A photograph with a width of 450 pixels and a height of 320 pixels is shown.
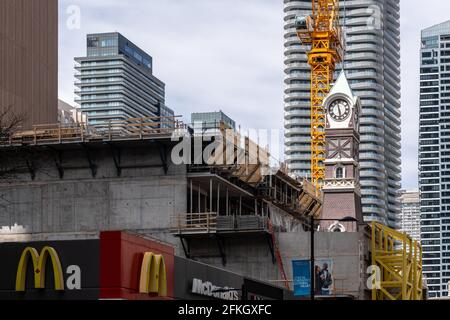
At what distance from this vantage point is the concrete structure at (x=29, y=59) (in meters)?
90.9

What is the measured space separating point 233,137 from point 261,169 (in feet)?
21.6

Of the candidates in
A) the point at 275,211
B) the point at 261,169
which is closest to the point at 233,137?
the point at 261,169

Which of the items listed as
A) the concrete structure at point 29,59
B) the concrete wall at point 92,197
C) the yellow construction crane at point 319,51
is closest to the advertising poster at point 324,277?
the concrete wall at point 92,197

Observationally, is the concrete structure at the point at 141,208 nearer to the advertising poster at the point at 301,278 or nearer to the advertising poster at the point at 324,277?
the advertising poster at the point at 324,277

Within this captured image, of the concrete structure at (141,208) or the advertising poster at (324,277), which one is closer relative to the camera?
the concrete structure at (141,208)

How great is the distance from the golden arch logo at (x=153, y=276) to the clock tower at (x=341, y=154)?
225 feet

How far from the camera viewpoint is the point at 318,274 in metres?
84.4

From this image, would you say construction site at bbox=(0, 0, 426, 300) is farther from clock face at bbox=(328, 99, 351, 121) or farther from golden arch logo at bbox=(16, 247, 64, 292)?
clock face at bbox=(328, 99, 351, 121)

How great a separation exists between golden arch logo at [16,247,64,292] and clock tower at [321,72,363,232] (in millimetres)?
73324

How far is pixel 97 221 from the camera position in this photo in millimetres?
83625

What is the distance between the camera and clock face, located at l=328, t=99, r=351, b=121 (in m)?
127

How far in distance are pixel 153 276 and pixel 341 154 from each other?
74.8 meters

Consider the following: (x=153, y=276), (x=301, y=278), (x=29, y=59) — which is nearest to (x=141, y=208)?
(x=301, y=278)
